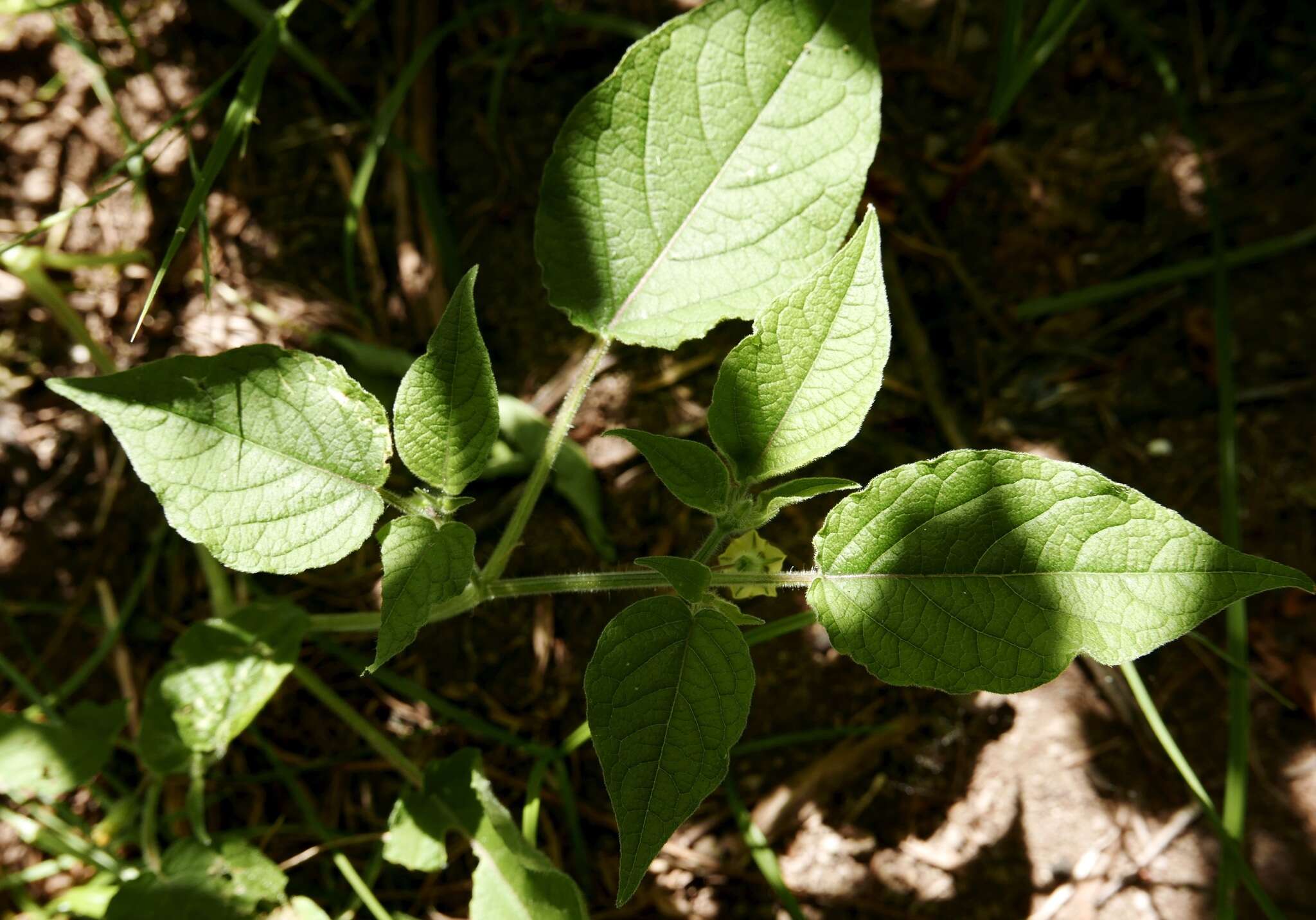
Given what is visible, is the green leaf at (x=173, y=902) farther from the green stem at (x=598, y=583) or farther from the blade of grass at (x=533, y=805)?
the green stem at (x=598, y=583)

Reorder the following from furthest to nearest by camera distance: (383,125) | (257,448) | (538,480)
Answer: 1. (383,125)
2. (538,480)
3. (257,448)

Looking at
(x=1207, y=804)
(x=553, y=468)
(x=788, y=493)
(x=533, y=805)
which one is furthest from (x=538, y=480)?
(x=1207, y=804)

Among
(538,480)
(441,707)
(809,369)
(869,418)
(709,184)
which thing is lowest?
(441,707)

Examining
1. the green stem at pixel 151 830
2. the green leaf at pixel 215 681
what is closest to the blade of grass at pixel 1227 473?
the green leaf at pixel 215 681

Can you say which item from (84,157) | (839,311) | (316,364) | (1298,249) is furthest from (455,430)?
(1298,249)

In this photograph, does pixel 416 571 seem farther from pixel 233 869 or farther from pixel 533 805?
pixel 233 869

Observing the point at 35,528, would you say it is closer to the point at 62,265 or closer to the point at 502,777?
the point at 62,265
